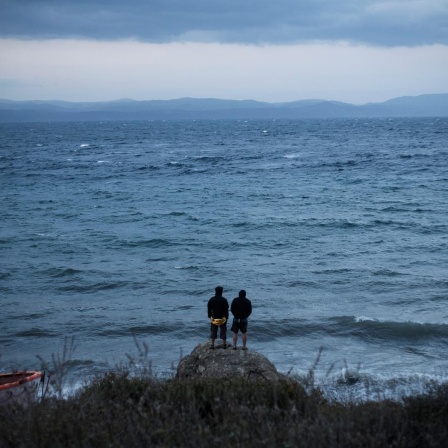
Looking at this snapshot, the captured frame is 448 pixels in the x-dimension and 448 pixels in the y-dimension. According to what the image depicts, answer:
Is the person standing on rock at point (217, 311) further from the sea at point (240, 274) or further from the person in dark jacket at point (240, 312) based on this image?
the sea at point (240, 274)

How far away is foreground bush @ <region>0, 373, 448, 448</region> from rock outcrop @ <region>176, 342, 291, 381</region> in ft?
9.09

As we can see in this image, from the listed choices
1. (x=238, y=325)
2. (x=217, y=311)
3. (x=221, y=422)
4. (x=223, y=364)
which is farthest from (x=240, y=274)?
(x=221, y=422)

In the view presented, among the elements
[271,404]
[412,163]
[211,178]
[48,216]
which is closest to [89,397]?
[271,404]

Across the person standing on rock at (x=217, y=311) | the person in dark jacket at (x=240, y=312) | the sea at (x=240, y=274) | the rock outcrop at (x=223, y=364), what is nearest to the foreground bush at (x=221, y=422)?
the sea at (x=240, y=274)

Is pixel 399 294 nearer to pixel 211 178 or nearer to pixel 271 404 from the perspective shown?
pixel 271 404

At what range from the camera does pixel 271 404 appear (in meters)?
8.17

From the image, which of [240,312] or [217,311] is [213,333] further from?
[240,312]

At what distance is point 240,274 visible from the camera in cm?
2216

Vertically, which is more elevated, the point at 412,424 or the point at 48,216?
the point at 412,424

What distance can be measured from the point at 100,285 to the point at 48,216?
1487 centimetres

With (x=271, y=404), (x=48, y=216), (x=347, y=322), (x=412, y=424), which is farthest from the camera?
(x=48, y=216)

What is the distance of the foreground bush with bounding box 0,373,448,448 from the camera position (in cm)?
646

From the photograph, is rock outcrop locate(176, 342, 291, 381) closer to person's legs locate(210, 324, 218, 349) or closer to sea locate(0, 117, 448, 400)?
person's legs locate(210, 324, 218, 349)

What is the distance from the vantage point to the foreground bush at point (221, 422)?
21.2 ft
